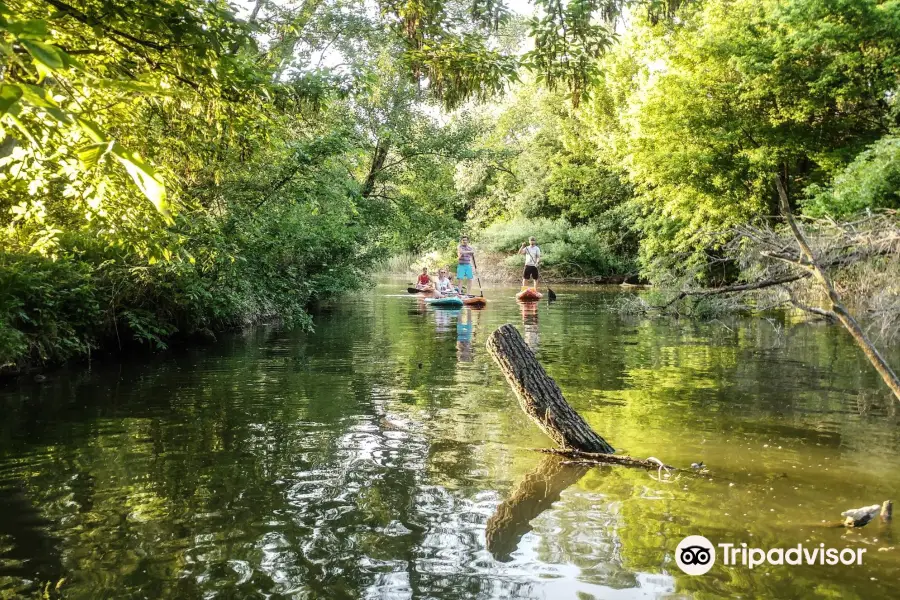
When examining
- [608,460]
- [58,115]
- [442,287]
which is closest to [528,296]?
[442,287]

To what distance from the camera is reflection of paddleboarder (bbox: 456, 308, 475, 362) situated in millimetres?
12414

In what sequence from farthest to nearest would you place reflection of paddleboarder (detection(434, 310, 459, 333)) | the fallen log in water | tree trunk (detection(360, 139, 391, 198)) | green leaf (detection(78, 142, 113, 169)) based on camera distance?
tree trunk (detection(360, 139, 391, 198)) → reflection of paddleboarder (detection(434, 310, 459, 333)) → the fallen log in water → green leaf (detection(78, 142, 113, 169))

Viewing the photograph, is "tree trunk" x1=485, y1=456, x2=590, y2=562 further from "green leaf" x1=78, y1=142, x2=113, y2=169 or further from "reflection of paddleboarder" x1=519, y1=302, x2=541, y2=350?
"reflection of paddleboarder" x1=519, y1=302, x2=541, y2=350

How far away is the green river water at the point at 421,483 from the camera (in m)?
4.05

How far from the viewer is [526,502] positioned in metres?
5.26

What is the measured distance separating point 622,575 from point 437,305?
18.8 m

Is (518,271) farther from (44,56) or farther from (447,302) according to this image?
(44,56)

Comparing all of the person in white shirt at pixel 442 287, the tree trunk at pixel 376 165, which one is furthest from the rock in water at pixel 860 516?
the tree trunk at pixel 376 165

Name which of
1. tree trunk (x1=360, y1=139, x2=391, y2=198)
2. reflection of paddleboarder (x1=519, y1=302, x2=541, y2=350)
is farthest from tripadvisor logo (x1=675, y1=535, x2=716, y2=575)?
tree trunk (x1=360, y1=139, x2=391, y2=198)

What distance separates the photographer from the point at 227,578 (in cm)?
398

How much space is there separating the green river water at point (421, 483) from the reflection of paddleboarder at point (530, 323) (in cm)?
290

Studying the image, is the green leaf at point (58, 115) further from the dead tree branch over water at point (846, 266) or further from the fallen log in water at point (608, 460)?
the dead tree branch over water at point (846, 266)

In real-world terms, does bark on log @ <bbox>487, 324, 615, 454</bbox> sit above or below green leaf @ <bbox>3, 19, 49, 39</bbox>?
below

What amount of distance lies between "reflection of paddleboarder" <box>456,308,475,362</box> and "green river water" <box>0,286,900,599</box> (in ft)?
3.53
